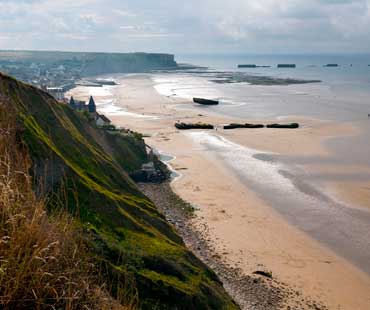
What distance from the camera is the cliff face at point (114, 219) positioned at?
463 inches

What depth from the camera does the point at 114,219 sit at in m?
15.5

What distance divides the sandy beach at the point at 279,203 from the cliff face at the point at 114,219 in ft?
15.8

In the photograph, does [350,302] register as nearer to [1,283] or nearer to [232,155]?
[1,283]

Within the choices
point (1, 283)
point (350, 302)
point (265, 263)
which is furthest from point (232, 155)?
point (1, 283)

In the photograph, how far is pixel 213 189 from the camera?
107 ft

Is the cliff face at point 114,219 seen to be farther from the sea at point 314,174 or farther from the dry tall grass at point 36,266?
the sea at point 314,174

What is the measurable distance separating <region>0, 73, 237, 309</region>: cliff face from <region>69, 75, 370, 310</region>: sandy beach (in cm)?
481

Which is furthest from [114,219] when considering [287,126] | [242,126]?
[287,126]

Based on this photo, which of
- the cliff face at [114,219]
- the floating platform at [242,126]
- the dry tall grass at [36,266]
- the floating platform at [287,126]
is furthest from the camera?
the floating platform at [242,126]

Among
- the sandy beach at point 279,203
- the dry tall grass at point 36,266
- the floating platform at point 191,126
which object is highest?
the dry tall grass at point 36,266

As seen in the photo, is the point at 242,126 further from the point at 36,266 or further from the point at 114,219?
the point at 36,266

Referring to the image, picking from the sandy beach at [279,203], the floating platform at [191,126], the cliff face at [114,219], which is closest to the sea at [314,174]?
the sandy beach at [279,203]

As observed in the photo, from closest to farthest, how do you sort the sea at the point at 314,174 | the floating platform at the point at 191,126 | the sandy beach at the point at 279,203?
the sandy beach at the point at 279,203 → the sea at the point at 314,174 → the floating platform at the point at 191,126

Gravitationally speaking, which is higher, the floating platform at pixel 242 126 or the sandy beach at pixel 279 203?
the floating platform at pixel 242 126
